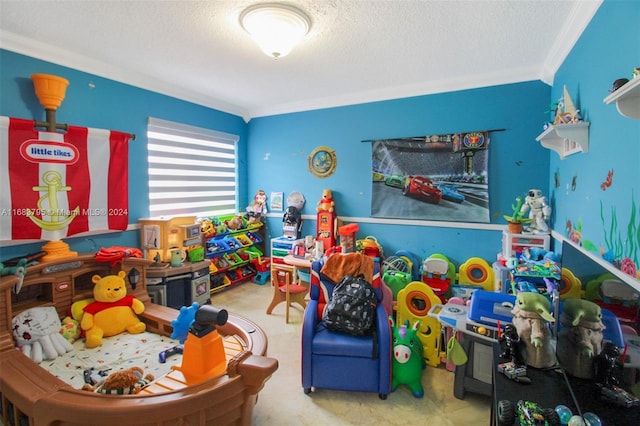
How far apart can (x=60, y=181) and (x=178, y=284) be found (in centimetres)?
141

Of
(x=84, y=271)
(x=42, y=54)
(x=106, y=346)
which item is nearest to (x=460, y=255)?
(x=106, y=346)

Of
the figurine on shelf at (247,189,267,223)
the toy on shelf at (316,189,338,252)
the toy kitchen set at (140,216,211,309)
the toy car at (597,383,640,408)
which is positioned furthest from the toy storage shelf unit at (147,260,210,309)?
the toy car at (597,383,640,408)

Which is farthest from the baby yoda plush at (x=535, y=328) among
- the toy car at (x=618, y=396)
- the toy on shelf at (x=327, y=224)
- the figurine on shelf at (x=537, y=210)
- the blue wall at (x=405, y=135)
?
the toy on shelf at (x=327, y=224)

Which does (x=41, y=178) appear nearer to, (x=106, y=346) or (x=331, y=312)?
(x=106, y=346)

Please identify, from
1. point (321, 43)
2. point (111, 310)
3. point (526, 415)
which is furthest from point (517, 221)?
point (111, 310)

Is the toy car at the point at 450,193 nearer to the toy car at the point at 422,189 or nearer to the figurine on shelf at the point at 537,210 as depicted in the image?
the toy car at the point at 422,189

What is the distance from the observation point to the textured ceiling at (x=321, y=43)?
2.03 metres

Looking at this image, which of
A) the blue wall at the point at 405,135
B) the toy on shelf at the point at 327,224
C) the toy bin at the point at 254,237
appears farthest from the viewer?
the toy bin at the point at 254,237

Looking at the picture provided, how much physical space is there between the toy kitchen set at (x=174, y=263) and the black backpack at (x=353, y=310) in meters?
1.78

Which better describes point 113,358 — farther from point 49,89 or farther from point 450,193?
point 450,193

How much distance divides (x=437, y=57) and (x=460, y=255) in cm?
203

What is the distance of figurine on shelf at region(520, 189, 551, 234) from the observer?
280 centimetres

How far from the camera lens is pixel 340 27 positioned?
226 centimetres

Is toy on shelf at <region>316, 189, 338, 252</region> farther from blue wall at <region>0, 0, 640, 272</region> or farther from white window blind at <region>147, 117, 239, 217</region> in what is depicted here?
white window blind at <region>147, 117, 239, 217</region>
